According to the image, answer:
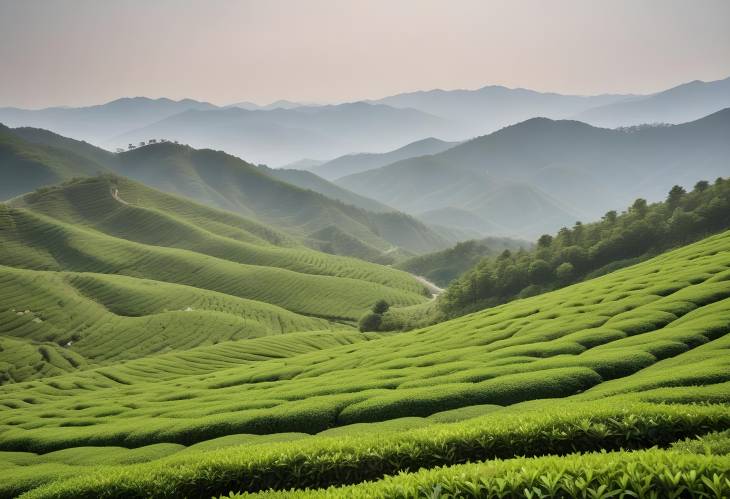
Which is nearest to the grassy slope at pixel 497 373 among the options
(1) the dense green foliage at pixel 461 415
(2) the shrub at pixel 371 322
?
(1) the dense green foliage at pixel 461 415

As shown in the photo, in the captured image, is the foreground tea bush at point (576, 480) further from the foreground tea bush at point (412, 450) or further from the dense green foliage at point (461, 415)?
the foreground tea bush at point (412, 450)

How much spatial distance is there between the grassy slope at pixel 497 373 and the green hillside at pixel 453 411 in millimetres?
156

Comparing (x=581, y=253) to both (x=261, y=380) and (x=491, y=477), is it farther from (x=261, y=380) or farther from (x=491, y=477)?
(x=491, y=477)

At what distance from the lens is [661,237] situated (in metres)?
136

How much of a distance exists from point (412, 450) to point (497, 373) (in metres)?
19.2

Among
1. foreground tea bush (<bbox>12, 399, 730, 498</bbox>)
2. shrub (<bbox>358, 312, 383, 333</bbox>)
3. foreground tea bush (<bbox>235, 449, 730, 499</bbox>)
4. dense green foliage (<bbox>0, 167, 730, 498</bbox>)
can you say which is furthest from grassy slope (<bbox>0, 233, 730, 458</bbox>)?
shrub (<bbox>358, 312, 383, 333</bbox>)

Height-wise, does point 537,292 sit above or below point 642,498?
below

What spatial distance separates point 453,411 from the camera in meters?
30.4

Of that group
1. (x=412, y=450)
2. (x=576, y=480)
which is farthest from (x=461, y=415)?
(x=576, y=480)

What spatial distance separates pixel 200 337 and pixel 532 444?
184m

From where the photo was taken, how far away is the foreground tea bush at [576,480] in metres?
12.1

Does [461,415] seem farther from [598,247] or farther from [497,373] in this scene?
[598,247]

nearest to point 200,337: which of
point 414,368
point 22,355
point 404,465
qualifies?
point 22,355

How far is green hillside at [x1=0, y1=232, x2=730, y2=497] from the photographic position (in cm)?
1925
